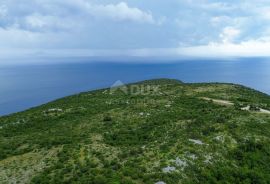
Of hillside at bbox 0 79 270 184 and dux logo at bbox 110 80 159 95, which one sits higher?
hillside at bbox 0 79 270 184

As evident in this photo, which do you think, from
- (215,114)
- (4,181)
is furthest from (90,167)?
(215,114)

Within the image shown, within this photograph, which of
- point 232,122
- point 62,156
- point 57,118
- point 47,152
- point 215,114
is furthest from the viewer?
point 57,118

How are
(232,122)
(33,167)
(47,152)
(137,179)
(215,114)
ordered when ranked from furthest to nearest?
(215,114) → (232,122) → (47,152) → (33,167) → (137,179)

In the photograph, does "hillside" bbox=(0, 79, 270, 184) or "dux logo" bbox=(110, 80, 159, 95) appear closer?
"hillside" bbox=(0, 79, 270, 184)

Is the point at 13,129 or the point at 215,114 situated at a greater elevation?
the point at 215,114

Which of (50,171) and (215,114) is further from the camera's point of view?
(215,114)

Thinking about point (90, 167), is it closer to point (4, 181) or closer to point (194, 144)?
point (4, 181)

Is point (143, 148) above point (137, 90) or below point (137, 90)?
above

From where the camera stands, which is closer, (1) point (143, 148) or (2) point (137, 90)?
(1) point (143, 148)
